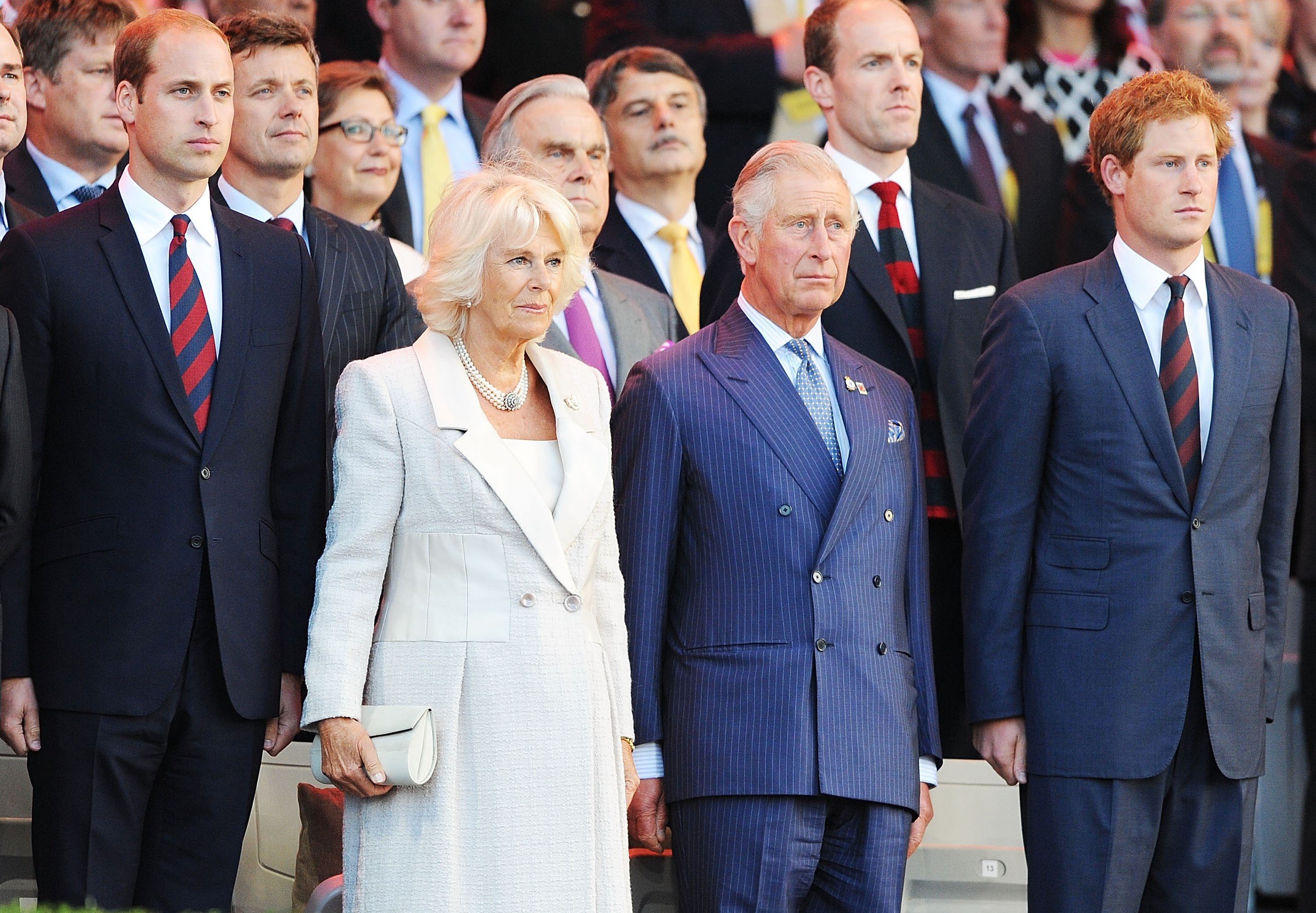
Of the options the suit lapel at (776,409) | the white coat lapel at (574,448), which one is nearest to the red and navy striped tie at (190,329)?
the white coat lapel at (574,448)

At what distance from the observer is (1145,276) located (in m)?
3.71

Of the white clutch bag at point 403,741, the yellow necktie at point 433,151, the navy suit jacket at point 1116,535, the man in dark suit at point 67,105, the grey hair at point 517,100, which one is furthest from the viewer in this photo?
the yellow necktie at point 433,151

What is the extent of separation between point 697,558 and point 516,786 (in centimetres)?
65

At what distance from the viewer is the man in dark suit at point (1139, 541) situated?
11.6 ft

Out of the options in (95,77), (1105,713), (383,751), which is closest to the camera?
(383,751)

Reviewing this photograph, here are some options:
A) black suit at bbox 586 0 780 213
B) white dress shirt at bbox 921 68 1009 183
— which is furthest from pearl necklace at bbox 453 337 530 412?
white dress shirt at bbox 921 68 1009 183

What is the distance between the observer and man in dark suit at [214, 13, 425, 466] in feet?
13.0

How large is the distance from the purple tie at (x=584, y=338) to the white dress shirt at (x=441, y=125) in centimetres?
109

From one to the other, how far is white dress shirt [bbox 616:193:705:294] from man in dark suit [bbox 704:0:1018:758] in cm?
66

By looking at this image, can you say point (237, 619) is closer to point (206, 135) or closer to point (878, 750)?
point (206, 135)

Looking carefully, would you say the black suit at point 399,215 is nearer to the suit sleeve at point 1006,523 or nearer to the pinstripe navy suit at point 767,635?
the pinstripe navy suit at point 767,635

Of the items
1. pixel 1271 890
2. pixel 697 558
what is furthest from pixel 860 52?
pixel 1271 890

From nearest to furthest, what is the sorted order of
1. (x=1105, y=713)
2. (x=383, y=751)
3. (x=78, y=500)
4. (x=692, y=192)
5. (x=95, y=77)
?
(x=383, y=751)
(x=78, y=500)
(x=1105, y=713)
(x=95, y=77)
(x=692, y=192)

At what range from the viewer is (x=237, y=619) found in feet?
10.8
